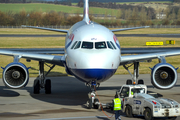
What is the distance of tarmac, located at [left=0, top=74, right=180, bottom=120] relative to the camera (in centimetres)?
1616

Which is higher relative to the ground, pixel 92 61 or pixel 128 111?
pixel 92 61

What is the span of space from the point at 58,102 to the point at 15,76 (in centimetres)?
324

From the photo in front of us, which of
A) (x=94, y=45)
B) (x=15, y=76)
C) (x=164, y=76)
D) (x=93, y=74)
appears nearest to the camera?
(x=93, y=74)

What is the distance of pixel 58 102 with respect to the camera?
799 inches

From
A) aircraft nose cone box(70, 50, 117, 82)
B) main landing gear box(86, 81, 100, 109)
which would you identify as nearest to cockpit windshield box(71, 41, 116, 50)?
aircraft nose cone box(70, 50, 117, 82)

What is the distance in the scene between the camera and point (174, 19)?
176125 mm

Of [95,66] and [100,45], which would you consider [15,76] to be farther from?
[95,66]

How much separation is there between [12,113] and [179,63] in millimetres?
32887

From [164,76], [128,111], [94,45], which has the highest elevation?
[94,45]

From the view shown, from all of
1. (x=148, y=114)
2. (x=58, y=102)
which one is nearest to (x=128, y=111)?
(x=148, y=114)

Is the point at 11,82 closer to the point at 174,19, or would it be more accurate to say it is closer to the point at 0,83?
the point at 0,83

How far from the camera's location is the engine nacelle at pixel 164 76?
19266mm

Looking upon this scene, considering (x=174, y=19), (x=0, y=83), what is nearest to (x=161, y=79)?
(x=0, y=83)

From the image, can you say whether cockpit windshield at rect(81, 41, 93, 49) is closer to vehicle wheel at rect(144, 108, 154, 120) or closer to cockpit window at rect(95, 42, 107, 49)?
cockpit window at rect(95, 42, 107, 49)
